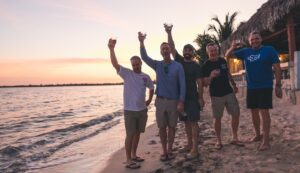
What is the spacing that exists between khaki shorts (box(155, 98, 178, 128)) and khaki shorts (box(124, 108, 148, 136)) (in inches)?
10.8

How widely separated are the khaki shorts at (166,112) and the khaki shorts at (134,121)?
0.28 m

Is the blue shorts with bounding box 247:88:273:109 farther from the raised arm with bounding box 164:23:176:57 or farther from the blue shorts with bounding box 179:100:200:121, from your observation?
the raised arm with bounding box 164:23:176:57

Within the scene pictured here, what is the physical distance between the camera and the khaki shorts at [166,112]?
5.62m

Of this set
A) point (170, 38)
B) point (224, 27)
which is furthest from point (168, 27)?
point (224, 27)

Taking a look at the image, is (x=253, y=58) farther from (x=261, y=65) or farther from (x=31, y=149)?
(x=31, y=149)

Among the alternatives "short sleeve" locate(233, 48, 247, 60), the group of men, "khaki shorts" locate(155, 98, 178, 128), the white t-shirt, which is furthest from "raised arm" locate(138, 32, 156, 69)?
"short sleeve" locate(233, 48, 247, 60)

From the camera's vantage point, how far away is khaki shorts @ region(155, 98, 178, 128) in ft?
18.5

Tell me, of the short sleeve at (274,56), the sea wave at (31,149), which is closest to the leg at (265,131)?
the short sleeve at (274,56)

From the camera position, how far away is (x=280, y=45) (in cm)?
1830

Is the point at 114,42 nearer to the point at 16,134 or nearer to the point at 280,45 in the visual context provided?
the point at 16,134

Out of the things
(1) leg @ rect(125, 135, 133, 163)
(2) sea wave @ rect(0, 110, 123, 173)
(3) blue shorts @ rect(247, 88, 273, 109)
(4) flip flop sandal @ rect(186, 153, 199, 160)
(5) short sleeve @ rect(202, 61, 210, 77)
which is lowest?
(2) sea wave @ rect(0, 110, 123, 173)

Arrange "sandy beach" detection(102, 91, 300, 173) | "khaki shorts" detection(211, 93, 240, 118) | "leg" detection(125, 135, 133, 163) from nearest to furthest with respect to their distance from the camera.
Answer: "sandy beach" detection(102, 91, 300, 173) → "leg" detection(125, 135, 133, 163) → "khaki shorts" detection(211, 93, 240, 118)

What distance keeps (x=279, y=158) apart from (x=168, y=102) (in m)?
1.73

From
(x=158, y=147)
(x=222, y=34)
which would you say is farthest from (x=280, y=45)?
(x=222, y=34)
